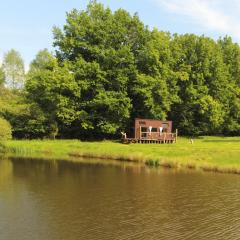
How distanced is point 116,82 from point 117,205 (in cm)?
5059

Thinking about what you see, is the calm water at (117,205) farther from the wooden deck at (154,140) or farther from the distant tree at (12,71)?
the distant tree at (12,71)

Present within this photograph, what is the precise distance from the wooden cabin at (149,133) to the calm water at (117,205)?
2893 cm

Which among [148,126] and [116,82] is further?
[116,82]

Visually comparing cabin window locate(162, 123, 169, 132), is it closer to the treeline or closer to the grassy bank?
the treeline

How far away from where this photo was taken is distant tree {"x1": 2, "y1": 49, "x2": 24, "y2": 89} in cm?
10719

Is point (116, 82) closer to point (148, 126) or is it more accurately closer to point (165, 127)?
point (148, 126)

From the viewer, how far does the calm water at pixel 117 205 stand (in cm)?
1978

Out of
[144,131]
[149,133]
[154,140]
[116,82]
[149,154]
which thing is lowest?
[149,154]

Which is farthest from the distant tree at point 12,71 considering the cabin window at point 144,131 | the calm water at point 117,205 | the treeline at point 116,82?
the calm water at point 117,205

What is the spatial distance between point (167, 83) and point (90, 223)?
201ft

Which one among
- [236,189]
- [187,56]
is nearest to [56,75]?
[187,56]

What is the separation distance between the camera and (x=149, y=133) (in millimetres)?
69875

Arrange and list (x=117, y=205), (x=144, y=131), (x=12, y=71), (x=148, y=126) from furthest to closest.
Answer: (x=12, y=71), (x=144, y=131), (x=148, y=126), (x=117, y=205)

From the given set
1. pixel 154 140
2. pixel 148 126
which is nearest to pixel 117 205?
pixel 154 140
